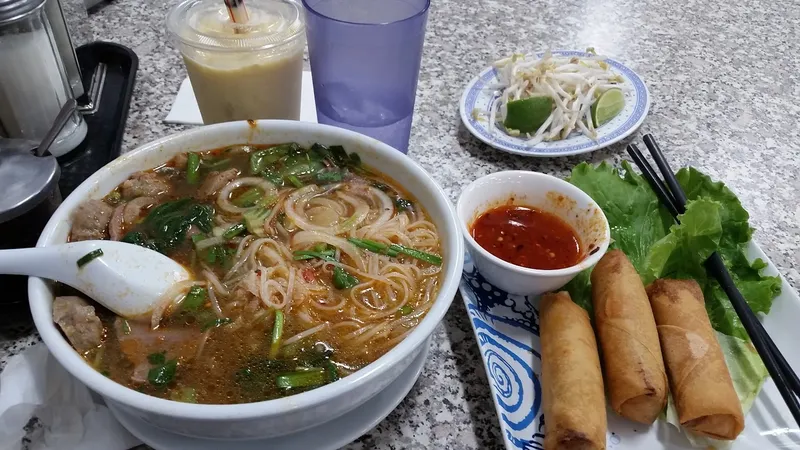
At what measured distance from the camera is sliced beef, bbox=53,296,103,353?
106cm

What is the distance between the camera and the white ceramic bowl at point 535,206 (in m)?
1.42

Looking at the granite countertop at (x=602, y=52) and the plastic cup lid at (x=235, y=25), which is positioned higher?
the plastic cup lid at (x=235, y=25)

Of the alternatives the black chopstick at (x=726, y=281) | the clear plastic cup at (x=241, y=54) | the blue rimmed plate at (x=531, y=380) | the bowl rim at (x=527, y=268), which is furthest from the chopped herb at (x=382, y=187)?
the black chopstick at (x=726, y=281)

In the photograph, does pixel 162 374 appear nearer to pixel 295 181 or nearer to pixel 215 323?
pixel 215 323

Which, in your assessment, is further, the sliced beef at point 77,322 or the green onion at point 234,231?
the green onion at point 234,231

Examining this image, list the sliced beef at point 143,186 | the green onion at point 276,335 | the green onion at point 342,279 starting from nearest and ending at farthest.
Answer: the green onion at point 276,335 → the green onion at point 342,279 → the sliced beef at point 143,186

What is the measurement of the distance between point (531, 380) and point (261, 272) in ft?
2.10

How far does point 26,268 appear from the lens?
1076 millimetres

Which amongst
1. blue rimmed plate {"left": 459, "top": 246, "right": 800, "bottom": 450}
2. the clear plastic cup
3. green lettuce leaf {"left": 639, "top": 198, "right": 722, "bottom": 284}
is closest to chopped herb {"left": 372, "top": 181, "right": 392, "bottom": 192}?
blue rimmed plate {"left": 459, "top": 246, "right": 800, "bottom": 450}

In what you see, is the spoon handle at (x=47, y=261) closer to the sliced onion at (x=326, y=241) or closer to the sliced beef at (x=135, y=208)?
the sliced beef at (x=135, y=208)

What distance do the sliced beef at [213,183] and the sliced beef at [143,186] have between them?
0.08 m

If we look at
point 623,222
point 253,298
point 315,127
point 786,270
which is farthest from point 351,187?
point 786,270

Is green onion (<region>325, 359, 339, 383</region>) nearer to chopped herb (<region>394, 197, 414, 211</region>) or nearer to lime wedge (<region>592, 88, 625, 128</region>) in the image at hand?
chopped herb (<region>394, 197, 414, 211</region>)

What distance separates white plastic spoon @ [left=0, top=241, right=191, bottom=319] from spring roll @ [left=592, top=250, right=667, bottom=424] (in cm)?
94
